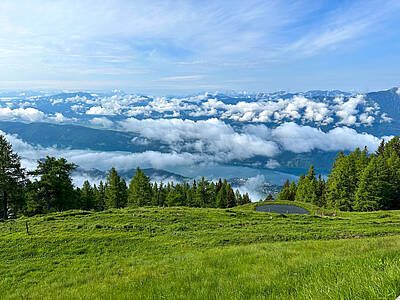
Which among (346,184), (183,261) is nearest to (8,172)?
(183,261)

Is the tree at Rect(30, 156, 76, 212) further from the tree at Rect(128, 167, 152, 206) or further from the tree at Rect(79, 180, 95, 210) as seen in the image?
the tree at Rect(128, 167, 152, 206)

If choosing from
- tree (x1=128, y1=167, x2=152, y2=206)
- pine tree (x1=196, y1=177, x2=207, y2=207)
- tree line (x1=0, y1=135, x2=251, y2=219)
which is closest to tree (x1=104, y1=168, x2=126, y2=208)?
tree line (x1=0, y1=135, x2=251, y2=219)

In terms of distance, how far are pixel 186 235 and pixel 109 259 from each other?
26.3 feet

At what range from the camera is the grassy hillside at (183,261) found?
462 cm

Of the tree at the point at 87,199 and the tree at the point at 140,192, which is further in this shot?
the tree at the point at 87,199

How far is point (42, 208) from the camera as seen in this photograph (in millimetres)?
42375

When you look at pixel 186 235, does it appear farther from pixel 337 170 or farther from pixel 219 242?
pixel 337 170

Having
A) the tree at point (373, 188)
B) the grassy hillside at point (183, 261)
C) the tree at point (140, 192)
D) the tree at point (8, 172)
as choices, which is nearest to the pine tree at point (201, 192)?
the tree at point (140, 192)

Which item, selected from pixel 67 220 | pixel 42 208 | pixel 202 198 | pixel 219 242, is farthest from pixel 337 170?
pixel 42 208

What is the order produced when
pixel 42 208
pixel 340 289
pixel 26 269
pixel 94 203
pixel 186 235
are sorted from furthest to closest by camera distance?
pixel 94 203, pixel 42 208, pixel 186 235, pixel 26 269, pixel 340 289

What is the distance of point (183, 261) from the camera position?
10.1m

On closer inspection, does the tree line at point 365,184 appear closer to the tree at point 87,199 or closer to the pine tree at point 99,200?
the pine tree at point 99,200

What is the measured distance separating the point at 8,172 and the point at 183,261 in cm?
4083

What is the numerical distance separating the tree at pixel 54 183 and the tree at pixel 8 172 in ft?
9.13
